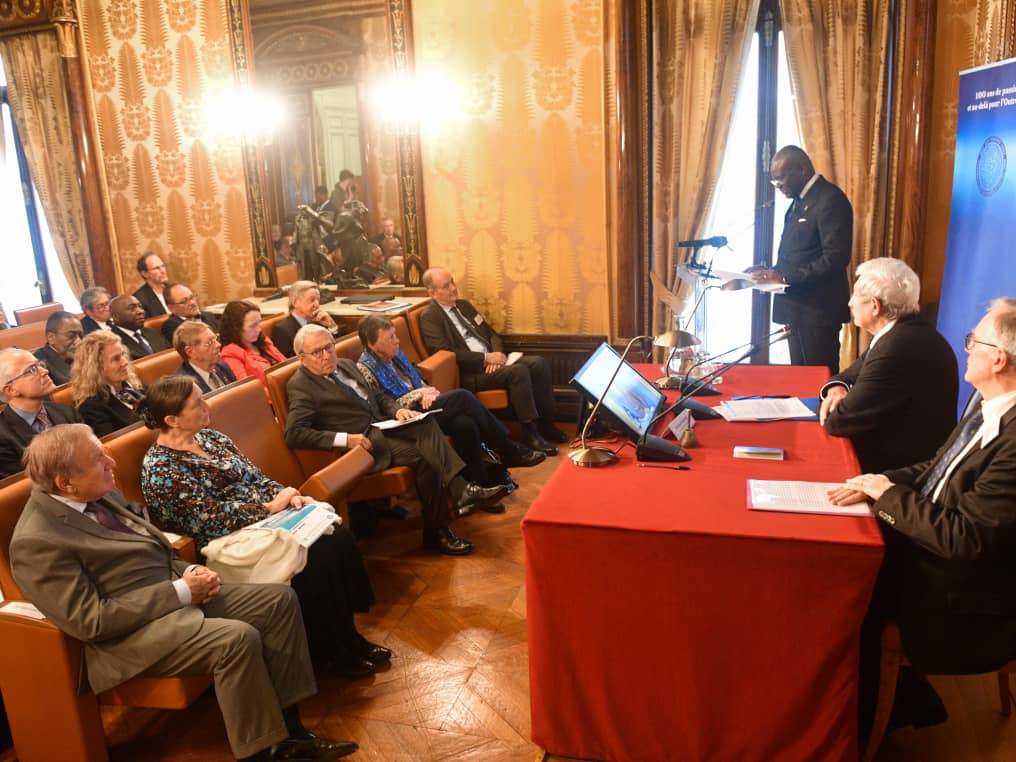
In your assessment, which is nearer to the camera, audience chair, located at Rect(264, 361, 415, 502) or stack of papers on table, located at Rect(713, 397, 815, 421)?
stack of papers on table, located at Rect(713, 397, 815, 421)

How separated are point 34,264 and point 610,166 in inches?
212

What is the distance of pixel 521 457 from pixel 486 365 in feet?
2.34

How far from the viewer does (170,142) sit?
6.46 m

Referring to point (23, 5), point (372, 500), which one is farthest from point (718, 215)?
point (23, 5)

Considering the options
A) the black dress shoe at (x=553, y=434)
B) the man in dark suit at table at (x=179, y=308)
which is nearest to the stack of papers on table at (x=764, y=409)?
the black dress shoe at (x=553, y=434)

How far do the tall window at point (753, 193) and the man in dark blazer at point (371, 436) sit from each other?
2552 millimetres

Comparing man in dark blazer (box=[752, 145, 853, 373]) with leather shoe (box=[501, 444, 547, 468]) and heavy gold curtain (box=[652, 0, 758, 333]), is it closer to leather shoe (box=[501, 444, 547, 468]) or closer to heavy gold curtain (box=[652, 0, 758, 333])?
heavy gold curtain (box=[652, 0, 758, 333])

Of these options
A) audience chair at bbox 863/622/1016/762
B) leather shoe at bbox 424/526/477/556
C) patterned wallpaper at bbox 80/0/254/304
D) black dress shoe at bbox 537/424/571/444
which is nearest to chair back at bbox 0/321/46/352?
patterned wallpaper at bbox 80/0/254/304

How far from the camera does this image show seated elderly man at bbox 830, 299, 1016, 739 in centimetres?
207

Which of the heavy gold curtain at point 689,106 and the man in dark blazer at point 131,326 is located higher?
the heavy gold curtain at point 689,106

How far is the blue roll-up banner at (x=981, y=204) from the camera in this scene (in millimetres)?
4109

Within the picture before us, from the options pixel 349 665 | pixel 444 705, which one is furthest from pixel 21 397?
pixel 444 705

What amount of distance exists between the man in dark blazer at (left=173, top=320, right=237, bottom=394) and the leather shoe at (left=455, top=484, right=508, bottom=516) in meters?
1.31

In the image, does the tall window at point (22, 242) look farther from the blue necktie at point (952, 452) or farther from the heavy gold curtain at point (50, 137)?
the blue necktie at point (952, 452)
